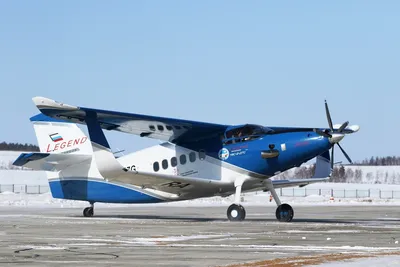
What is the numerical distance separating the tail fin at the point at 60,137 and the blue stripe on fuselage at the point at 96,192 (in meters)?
1.29

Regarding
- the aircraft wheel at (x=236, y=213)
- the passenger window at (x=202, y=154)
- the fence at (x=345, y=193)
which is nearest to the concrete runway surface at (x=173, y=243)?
the aircraft wheel at (x=236, y=213)

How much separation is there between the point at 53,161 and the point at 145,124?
4695mm

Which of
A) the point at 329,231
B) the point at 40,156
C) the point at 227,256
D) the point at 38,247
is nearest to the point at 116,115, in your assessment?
the point at 40,156

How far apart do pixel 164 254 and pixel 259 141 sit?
14.2 m

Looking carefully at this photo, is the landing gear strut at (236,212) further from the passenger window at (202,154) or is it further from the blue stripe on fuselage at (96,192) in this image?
the blue stripe on fuselage at (96,192)

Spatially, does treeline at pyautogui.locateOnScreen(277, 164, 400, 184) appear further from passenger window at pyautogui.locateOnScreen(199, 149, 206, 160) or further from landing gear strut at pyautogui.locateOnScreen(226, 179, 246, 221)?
landing gear strut at pyautogui.locateOnScreen(226, 179, 246, 221)

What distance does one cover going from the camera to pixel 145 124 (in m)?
31.4

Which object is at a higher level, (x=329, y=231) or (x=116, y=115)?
(x=116, y=115)

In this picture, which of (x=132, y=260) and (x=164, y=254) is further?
(x=164, y=254)

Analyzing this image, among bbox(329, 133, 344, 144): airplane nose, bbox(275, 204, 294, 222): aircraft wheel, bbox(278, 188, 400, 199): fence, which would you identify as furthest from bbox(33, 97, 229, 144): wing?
bbox(278, 188, 400, 199): fence

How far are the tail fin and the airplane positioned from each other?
0.04 m

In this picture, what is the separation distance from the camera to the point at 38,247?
17.8 metres

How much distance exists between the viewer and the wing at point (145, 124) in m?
29.7

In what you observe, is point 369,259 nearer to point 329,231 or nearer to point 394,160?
point 329,231
